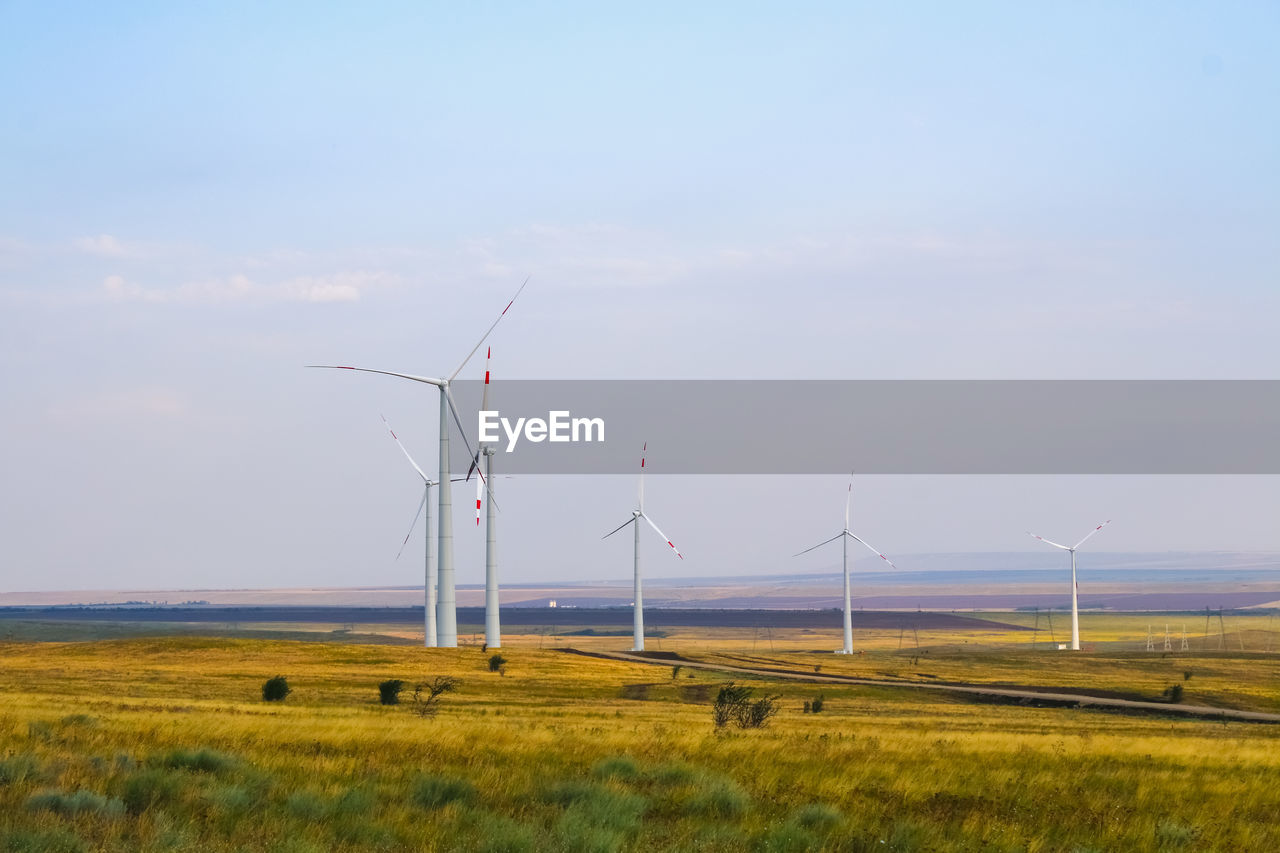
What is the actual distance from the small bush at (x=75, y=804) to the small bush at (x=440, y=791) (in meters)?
4.25

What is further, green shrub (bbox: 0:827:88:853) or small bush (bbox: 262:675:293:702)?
small bush (bbox: 262:675:293:702)

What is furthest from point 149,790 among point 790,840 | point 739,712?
point 739,712

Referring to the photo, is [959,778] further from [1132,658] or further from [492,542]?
[1132,658]

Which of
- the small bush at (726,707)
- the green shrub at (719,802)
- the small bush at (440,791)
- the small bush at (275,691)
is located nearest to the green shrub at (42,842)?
the small bush at (440,791)

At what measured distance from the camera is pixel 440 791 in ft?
61.4

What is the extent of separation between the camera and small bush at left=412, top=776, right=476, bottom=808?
719 inches

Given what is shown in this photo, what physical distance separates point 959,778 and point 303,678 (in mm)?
57803

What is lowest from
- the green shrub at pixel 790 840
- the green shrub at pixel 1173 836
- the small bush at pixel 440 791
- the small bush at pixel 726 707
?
the small bush at pixel 726 707

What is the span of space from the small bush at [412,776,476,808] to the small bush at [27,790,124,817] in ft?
13.9

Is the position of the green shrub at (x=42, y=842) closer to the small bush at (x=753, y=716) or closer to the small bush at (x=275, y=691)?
the small bush at (x=753, y=716)

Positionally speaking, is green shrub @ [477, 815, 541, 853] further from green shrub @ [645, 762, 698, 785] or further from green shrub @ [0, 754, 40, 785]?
green shrub @ [0, 754, 40, 785]

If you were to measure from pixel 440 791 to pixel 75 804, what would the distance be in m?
5.20

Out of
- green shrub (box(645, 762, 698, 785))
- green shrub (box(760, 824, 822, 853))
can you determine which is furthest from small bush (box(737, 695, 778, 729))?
green shrub (box(760, 824, 822, 853))

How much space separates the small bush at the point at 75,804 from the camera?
15.7 metres
